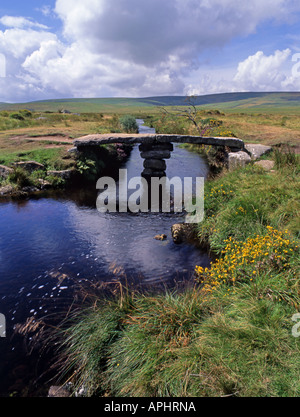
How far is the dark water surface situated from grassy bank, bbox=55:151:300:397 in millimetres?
950

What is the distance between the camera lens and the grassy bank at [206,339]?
10.2ft

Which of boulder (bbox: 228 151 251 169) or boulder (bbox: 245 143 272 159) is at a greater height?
boulder (bbox: 245 143 272 159)

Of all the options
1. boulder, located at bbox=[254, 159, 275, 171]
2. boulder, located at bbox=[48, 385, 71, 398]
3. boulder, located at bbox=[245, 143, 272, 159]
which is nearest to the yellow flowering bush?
boulder, located at bbox=[48, 385, 71, 398]

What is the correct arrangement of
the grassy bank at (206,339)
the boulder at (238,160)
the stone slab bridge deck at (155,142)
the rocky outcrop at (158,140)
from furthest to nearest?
the stone slab bridge deck at (155,142) → the rocky outcrop at (158,140) → the boulder at (238,160) → the grassy bank at (206,339)

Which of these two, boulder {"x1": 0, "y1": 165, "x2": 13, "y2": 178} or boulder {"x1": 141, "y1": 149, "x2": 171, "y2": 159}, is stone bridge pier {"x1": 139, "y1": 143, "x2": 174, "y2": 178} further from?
boulder {"x1": 0, "y1": 165, "x2": 13, "y2": 178}

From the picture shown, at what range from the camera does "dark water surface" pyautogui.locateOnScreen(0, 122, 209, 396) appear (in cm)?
487

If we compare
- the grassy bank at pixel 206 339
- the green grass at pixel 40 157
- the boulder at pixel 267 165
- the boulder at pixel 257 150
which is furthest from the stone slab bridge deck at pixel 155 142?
the grassy bank at pixel 206 339

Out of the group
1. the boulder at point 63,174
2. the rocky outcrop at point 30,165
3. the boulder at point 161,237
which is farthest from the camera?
the boulder at point 63,174

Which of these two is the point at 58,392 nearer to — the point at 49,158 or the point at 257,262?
the point at 257,262

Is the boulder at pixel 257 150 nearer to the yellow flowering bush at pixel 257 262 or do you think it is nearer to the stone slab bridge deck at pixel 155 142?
the stone slab bridge deck at pixel 155 142

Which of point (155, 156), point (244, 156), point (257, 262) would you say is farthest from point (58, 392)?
point (155, 156)

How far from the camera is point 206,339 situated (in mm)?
3664

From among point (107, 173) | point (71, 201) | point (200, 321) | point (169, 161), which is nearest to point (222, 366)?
point (200, 321)
